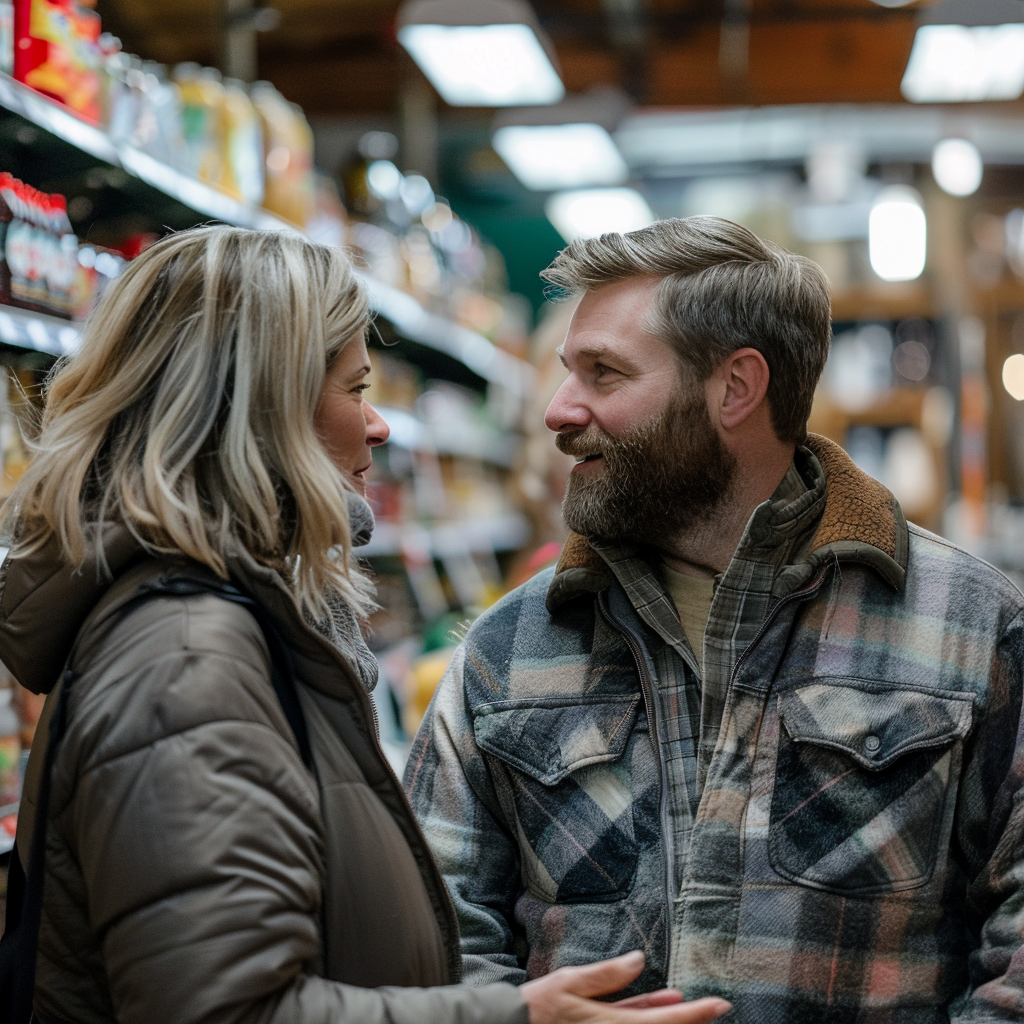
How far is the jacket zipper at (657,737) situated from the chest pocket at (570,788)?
3 centimetres

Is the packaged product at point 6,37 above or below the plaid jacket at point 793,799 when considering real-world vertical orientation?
above

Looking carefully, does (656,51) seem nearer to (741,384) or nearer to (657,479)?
(741,384)

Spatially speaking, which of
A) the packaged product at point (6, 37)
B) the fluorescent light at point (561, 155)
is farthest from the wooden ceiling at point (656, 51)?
the packaged product at point (6, 37)

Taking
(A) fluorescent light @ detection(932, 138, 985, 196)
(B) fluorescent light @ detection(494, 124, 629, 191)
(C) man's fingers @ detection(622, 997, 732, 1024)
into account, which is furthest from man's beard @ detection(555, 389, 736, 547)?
(A) fluorescent light @ detection(932, 138, 985, 196)

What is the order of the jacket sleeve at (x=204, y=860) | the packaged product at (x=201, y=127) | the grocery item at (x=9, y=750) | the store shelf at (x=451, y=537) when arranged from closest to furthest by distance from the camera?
the jacket sleeve at (x=204, y=860)
the grocery item at (x=9, y=750)
the packaged product at (x=201, y=127)
the store shelf at (x=451, y=537)

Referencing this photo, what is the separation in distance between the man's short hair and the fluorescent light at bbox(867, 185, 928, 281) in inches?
194

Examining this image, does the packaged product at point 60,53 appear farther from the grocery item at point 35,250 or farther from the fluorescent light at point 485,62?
the fluorescent light at point 485,62

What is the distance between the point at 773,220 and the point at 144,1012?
19.9 feet

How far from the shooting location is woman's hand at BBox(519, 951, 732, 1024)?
1.24 m

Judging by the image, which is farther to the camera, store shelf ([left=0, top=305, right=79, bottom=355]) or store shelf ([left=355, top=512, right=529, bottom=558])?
store shelf ([left=355, top=512, right=529, bottom=558])

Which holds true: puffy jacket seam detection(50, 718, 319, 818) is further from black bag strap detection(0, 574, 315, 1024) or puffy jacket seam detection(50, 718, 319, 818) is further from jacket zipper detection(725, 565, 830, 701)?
jacket zipper detection(725, 565, 830, 701)

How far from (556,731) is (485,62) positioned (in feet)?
13.7

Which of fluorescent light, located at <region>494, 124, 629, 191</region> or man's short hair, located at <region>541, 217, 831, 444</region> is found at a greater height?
fluorescent light, located at <region>494, 124, 629, 191</region>

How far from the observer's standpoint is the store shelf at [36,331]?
210 cm
